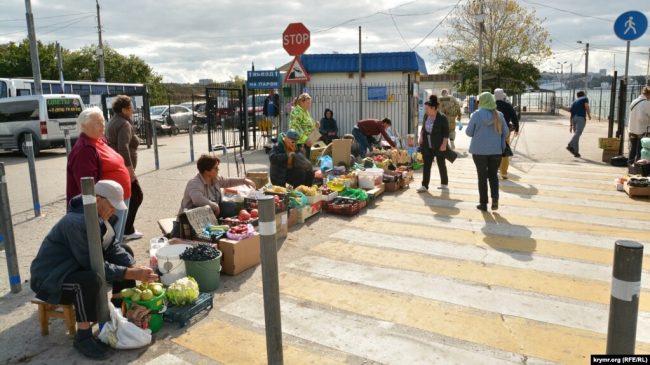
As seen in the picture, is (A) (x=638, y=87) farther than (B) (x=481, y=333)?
Yes

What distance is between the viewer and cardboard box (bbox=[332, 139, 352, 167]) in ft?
36.4

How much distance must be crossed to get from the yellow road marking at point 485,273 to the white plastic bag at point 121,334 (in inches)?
106

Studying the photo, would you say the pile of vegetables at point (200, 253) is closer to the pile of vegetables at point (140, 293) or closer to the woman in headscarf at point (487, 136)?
the pile of vegetables at point (140, 293)

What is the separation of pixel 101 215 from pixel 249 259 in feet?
6.92

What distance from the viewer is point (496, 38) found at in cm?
4006

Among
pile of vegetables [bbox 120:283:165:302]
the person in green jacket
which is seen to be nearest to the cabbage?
pile of vegetables [bbox 120:283:165:302]

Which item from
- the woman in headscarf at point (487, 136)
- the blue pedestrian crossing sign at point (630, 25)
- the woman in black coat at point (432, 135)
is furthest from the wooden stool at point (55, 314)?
the blue pedestrian crossing sign at point (630, 25)

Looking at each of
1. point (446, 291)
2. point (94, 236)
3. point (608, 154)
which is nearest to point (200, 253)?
point (94, 236)

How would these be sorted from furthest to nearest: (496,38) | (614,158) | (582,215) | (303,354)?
(496,38) → (614,158) → (582,215) → (303,354)

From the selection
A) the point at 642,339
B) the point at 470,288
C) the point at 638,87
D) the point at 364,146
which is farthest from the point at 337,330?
the point at 638,87

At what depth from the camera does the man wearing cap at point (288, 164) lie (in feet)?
28.1

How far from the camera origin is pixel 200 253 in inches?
198

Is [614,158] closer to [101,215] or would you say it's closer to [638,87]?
[638,87]

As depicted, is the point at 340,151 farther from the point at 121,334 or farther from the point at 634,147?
the point at 121,334
